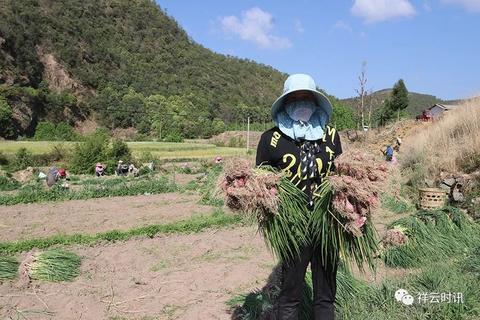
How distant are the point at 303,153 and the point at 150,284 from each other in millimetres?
2783

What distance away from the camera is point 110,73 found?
5728cm

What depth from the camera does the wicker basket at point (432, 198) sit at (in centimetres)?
738

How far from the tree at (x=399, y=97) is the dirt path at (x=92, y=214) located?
29.6 m

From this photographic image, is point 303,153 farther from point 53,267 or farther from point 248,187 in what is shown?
point 53,267

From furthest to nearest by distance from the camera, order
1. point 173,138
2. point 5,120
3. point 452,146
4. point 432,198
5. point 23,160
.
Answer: point 173,138 → point 5,120 → point 23,160 → point 452,146 → point 432,198

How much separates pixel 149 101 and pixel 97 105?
238 inches

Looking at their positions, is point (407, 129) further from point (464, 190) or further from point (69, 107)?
point (69, 107)

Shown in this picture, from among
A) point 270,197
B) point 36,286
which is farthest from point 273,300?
point 36,286


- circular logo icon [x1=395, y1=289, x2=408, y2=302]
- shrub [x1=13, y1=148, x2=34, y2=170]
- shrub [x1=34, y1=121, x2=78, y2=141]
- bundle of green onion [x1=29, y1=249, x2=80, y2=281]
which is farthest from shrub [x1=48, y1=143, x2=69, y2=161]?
circular logo icon [x1=395, y1=289, x2=408, y2=302]

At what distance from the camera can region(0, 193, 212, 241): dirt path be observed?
24.9ft

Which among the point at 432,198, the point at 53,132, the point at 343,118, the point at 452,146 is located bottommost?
the point at 432,198

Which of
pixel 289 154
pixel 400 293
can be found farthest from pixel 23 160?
pixel 289 154

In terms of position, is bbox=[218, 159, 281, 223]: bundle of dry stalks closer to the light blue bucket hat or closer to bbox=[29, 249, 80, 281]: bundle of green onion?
the light blue bucket hat

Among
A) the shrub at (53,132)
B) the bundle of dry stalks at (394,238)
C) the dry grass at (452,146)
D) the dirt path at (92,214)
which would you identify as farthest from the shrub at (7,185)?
the shrub at (53,132)
